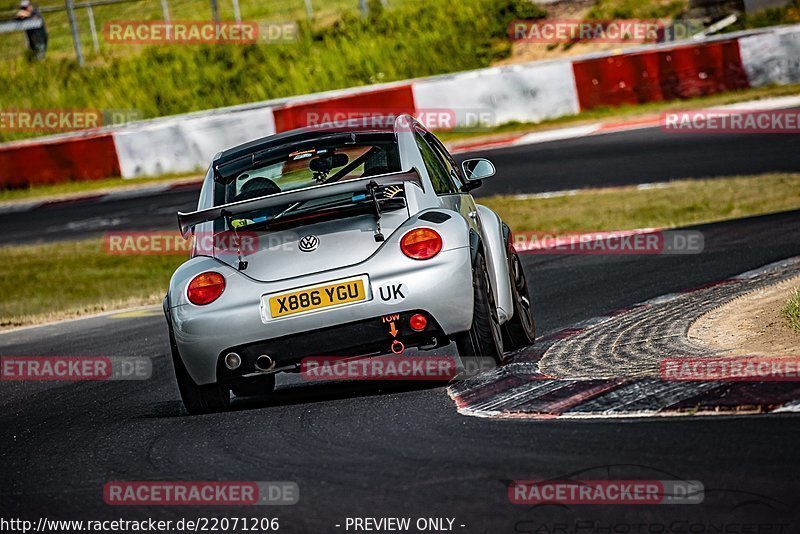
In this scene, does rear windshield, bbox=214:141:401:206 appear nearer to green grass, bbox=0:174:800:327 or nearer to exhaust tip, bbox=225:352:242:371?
exhaust tip, bbox=225:352:242:371

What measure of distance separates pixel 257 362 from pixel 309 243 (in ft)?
1.96

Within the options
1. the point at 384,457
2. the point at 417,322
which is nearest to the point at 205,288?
the point at 417,322

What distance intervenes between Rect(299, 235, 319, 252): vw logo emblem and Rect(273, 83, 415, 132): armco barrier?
16711 millimetres

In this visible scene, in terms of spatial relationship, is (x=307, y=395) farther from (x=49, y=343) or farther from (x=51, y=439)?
(x=49, y=343)

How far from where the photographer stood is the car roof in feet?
23.5

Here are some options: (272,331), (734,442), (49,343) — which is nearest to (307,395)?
(272,331)

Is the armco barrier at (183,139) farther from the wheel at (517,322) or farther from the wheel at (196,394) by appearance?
the wheel at (196,394)

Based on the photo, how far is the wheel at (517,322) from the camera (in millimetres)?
7320

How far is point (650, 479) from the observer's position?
4160mm

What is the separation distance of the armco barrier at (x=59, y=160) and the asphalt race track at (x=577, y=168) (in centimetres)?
289

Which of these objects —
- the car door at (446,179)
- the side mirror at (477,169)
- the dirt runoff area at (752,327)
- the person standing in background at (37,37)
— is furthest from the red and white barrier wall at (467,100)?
the car door at (446,179)

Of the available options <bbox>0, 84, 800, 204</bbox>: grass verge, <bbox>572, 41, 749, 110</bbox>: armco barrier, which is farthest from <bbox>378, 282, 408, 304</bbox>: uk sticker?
<bbox>572, 41, 749, 110</bbox>: armco barrier

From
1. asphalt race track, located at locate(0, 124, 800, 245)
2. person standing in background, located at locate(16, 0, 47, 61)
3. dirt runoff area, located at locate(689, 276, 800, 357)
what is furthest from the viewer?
person standing in background, located at locate(16, 0, 47, 61)

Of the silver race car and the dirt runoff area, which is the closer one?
the dirt runoff area
